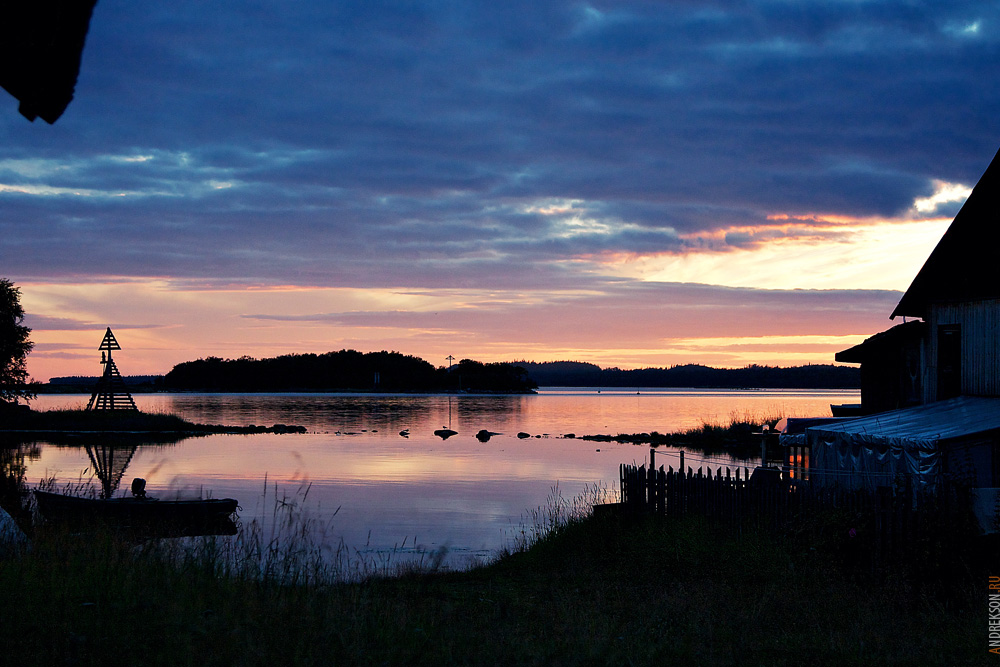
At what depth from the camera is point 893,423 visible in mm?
20000

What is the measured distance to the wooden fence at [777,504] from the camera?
13039mm

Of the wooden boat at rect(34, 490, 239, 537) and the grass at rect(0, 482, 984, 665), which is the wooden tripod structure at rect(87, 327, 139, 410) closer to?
the wooden boat at rect(34, 490, 239, 537)

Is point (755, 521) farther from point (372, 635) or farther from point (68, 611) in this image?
point (68, 611)

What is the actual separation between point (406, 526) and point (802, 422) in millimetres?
17367

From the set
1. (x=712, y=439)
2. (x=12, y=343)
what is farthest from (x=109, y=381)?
(x=712, y=439)

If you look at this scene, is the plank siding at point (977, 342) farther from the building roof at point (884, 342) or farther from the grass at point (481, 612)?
the grass at point (481, 612)

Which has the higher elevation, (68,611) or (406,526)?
(68,611)

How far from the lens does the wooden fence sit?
13039 mm

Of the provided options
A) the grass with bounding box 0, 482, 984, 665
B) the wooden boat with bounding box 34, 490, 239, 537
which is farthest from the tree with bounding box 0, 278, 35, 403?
the grass with bounding box 0, 482, 984, 665

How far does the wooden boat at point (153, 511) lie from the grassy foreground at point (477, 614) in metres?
11.1

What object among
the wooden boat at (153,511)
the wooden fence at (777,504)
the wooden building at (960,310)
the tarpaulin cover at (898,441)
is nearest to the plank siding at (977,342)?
the wooden building at (960,310)

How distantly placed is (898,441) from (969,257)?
6.87 metres

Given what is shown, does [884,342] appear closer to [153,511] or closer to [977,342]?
[977,342]

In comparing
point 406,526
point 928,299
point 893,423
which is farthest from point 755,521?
point 406,526
